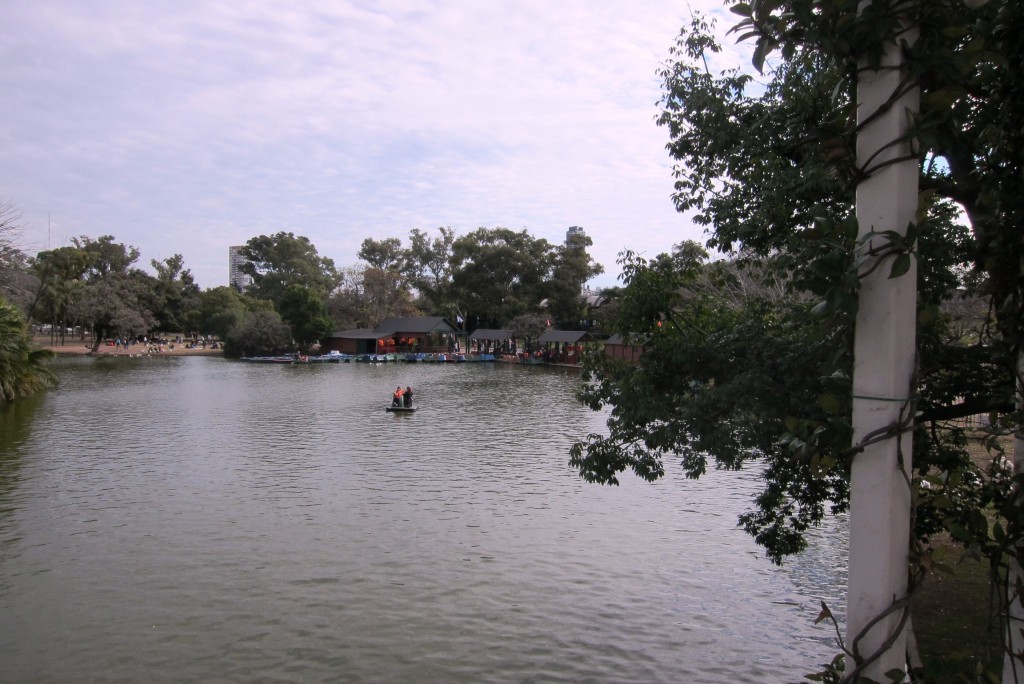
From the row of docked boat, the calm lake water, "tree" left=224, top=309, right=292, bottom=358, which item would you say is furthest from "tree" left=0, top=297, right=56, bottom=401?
"tree" left=224, top=309, right=292, bottom=358

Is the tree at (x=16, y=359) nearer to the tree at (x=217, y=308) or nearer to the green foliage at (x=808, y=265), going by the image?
the green foliage at (x=808, y=265)

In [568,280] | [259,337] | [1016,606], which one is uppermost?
[568,280]

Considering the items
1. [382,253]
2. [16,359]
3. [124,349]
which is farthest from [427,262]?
[16,359]

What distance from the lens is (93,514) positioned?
1486 centimetres

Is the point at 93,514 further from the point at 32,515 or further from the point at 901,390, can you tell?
the point at 901,390

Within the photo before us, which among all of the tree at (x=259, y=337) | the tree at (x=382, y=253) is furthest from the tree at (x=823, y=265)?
the tree at (x=382, y=253)

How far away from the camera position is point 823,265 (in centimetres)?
173

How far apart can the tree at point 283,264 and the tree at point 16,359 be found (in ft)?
236

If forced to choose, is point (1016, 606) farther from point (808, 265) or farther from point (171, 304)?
point (171, 304)

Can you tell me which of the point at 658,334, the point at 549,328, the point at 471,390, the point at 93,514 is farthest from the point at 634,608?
the point at 549,328

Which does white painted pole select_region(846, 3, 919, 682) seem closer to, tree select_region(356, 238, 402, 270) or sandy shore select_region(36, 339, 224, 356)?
sandy shore select_region(36, 339, 224, 356)

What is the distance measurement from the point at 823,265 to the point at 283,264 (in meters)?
119

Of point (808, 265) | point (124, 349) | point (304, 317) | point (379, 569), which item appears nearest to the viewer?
point (808, 265)

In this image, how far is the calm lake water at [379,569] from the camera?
890cm
